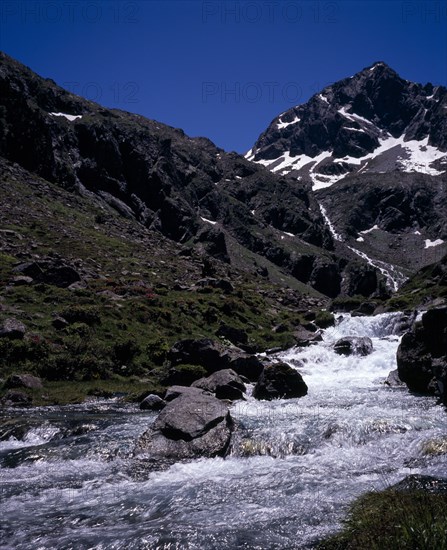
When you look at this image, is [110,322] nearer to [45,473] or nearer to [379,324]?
[45,473]

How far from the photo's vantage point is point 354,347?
38469mm

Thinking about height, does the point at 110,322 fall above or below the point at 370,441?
above

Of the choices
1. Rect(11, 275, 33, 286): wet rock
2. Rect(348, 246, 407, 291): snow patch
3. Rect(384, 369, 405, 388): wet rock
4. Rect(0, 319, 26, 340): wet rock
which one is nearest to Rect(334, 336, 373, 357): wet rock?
Rect(384, 369, 405, 388): wet rock

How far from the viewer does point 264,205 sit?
19925cm

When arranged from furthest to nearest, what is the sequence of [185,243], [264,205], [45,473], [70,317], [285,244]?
[264,205], [285,244], [185,243], [70,317], [45,473]

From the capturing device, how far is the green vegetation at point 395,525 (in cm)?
627

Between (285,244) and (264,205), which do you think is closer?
(285,244)

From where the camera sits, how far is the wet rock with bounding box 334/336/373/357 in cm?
3794

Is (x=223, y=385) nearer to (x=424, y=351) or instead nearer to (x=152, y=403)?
(x=152, y=403)

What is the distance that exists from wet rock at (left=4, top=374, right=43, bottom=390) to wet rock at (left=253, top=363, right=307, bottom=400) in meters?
13.2

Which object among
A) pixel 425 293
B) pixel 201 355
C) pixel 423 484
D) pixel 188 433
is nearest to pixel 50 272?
pixel 201 355

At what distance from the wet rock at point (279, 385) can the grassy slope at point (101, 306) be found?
7.24 m

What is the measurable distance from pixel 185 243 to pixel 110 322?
96.7m

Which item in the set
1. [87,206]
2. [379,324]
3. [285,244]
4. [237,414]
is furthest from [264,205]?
[237,414]
